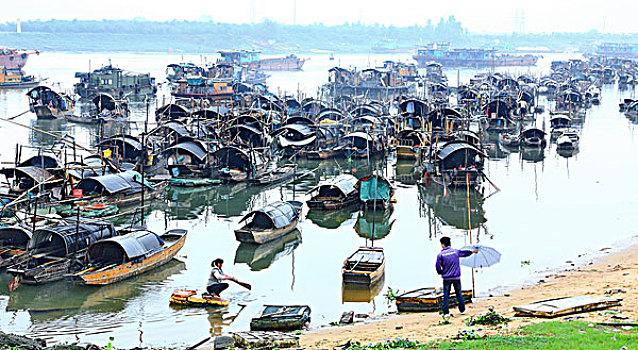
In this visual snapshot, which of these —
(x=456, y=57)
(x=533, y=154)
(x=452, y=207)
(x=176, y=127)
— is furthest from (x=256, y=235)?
(x=456, y=57)

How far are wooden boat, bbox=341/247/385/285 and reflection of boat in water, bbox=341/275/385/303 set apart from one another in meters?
0.12

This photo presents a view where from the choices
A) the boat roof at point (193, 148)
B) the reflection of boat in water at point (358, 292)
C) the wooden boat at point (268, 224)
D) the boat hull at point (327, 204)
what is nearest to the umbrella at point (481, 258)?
the reflection of boat in water at point (358, 292)

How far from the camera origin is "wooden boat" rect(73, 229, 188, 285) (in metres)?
19.8

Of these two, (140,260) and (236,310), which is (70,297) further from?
(236,310)

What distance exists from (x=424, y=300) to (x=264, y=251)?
8.35 metres

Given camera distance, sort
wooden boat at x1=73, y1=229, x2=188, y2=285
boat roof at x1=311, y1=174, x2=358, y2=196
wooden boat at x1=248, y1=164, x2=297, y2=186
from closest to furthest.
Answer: wooden boat at x1=73, y1=229, x2=188, y2=285 < boat roof at x1=311, y1=174, x2=358, y2=196 < wooden boat at x1=248, y1=164, x2=297, y2=186

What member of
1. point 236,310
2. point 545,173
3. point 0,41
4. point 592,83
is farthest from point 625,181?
point 0,41

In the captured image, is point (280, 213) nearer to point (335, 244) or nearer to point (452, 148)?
point (335, 244)

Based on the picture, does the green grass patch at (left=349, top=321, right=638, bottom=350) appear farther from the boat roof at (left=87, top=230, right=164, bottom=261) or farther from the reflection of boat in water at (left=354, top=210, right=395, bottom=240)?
the reflection of boat in water at (left=354, top=210, right=395, bottom=240)

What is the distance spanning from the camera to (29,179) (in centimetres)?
2919

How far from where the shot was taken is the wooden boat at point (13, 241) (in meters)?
21.2

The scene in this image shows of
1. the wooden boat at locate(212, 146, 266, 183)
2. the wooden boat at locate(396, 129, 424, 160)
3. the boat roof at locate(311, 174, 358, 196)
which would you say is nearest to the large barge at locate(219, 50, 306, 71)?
the wooden boat at locate(396, 129, 424, 160)

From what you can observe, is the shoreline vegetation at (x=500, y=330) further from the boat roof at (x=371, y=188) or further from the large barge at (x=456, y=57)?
the large barge at (x=456, y=57)

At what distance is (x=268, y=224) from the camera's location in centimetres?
2489
